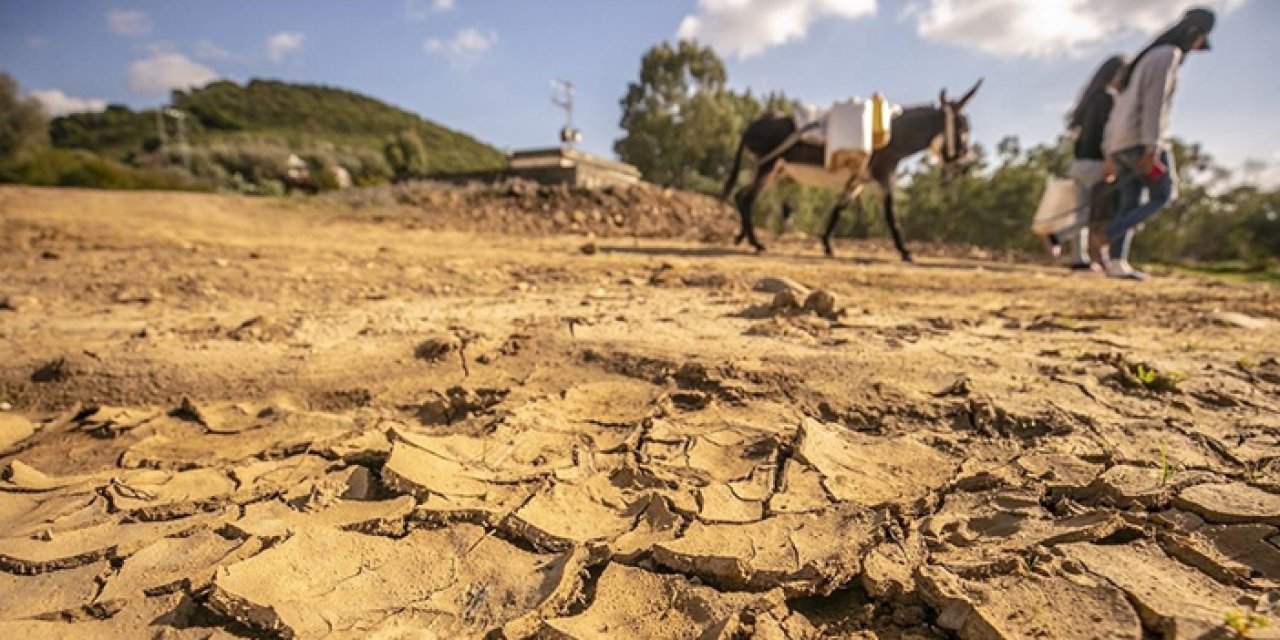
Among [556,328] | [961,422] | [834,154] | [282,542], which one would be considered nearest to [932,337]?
[961,422]

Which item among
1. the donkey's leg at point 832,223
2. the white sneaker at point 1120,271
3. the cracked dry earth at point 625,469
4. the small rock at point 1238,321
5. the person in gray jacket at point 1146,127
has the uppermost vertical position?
the person in gray jacket at point 1146,127

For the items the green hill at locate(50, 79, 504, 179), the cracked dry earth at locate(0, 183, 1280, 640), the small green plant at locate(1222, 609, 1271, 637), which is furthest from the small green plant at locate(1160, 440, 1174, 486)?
the green hill at locate(50, 79, 504, 179)

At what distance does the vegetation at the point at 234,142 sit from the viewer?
14.0 meters

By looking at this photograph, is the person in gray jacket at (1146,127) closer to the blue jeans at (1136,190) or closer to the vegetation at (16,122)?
the blue jeans at (1136,190)

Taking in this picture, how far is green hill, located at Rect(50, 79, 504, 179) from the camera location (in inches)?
1505

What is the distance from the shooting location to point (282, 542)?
4.37 feet

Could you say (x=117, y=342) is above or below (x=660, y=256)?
below

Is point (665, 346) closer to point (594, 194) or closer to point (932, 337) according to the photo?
point (932, 337)

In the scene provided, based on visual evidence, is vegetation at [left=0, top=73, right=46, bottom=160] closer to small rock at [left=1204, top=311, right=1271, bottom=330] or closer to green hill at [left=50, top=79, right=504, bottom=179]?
green hill at [left=50, top=79, right=504, bottom=179]

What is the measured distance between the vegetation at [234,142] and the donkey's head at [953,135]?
38.3ft

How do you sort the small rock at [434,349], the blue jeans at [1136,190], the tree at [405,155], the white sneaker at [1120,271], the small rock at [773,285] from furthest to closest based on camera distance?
1. the tree at [405,155]
2. the white sneaker at [1120,271]
3. the blue jeans at [1136,190]
4. the small rock at [773,285]
5. the small rock at [434,349]

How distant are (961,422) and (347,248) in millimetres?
5464

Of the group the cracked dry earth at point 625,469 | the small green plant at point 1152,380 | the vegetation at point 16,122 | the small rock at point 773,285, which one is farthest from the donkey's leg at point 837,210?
the vegetation at point 16,122

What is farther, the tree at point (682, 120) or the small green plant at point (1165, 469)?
the tree at point (682, 120)
